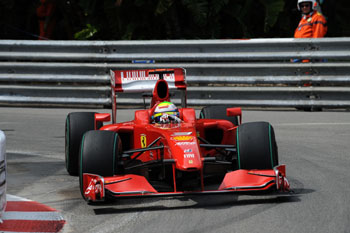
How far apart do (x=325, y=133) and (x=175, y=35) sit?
23.0 ft

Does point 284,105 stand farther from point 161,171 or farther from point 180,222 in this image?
point 180,222

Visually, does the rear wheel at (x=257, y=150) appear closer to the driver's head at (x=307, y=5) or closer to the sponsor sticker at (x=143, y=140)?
the sponsor sticker at (x=143, y=140)

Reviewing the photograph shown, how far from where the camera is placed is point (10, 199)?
19.6 feet

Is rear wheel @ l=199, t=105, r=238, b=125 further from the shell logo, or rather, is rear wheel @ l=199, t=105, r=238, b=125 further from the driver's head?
the driver's head

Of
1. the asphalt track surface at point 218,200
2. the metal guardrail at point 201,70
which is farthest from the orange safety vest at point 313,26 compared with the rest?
the asphalt track surface at point 218,200

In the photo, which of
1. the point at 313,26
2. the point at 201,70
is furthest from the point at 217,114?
Result: the point at 313,26

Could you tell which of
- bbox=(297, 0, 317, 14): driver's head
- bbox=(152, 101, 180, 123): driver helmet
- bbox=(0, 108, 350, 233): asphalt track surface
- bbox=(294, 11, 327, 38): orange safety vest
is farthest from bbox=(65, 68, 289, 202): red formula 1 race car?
bbox=(297, 0, 317, 14): driver's head

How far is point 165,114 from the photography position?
7125 mm

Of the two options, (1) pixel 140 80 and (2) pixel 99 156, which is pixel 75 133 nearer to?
(1) pixel 140 80

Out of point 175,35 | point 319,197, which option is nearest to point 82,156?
point 319,197

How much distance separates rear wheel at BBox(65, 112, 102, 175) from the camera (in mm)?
7242

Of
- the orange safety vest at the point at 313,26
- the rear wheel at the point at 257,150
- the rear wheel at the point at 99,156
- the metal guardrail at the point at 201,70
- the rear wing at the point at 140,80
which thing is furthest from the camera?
the orange safety vest at the point at 313,26

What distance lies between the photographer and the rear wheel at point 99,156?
5.94 m

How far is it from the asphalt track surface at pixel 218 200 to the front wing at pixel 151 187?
4.8 inches
